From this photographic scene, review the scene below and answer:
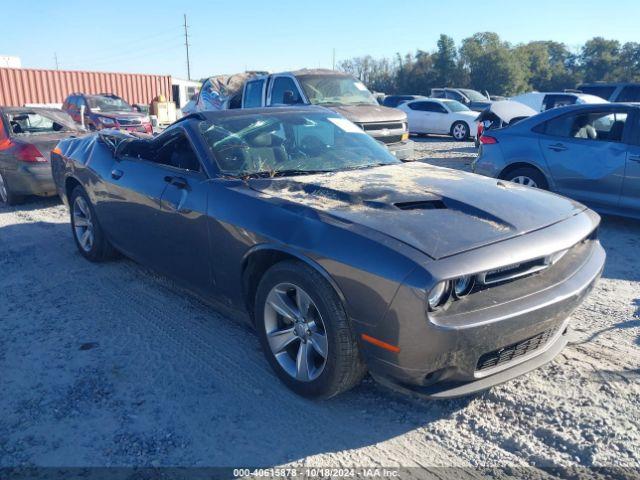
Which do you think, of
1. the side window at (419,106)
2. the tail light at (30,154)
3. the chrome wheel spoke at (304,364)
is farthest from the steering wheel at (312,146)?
the side window at (419,106)

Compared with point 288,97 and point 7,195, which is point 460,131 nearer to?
point 288,97

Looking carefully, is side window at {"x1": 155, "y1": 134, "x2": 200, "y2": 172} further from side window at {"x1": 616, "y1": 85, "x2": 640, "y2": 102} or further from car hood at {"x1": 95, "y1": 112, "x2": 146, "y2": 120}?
side window at {"x1": 616, "y1": 85, "x2": 640, "y2": 102}

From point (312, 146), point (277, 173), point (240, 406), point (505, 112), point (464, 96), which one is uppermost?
point (464, 96)

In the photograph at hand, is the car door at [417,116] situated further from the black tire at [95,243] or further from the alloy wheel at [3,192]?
the black tire at [95,243]

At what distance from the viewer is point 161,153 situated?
14.5 feet

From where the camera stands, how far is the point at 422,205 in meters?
3.18

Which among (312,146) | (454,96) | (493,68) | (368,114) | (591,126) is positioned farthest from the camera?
(493,68)

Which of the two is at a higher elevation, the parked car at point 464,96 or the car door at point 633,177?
the parked car at point 464,96

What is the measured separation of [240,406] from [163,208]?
1679 mm

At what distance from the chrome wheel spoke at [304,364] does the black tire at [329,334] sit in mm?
29

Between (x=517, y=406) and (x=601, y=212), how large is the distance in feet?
14.2

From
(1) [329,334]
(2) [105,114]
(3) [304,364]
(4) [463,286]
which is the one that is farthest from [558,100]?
(1) [329,334]

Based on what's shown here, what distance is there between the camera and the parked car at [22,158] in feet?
25.7

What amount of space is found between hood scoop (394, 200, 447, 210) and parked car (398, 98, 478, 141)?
15.2m
